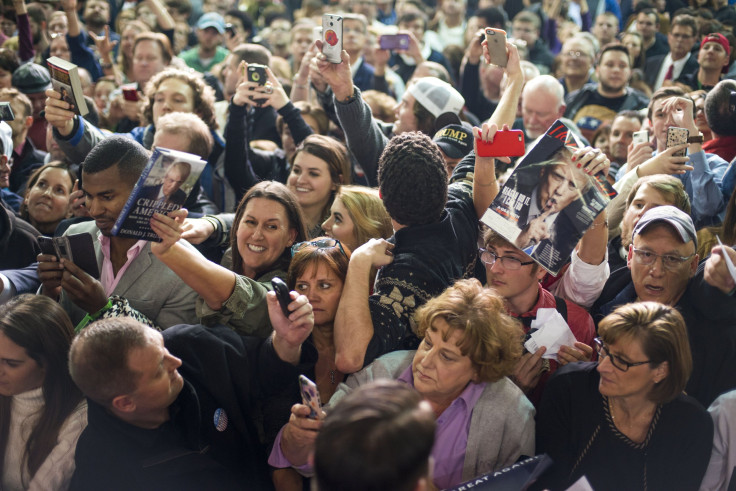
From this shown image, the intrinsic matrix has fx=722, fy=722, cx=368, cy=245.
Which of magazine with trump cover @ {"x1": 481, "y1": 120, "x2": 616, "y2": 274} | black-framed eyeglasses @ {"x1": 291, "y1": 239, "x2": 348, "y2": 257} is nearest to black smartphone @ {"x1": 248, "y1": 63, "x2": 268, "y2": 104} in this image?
black-framed eyeglasses @ {"x1": 291, "y1": 239, "x2": 348, "y2": 257}

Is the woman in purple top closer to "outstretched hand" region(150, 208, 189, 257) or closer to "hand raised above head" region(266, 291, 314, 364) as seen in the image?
"hand raised above head" region(266, 291, 314, 364)

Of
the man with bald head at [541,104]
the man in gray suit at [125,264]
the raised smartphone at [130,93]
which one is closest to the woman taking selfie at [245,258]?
the man in gray suit at [125,264]

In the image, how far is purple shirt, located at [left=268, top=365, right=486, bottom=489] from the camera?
7.59ft

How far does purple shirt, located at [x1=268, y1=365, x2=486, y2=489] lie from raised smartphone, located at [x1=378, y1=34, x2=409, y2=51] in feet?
13.8

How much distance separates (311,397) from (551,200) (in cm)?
110

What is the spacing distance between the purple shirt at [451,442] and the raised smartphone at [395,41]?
4194 millimetres

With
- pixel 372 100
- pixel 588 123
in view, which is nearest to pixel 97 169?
pixel 372 100

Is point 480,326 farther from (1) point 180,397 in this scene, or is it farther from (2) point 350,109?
(2) point 350,109

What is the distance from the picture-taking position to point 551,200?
8.30 ft

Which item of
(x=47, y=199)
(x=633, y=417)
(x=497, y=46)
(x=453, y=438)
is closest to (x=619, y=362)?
(x=633, y=417)

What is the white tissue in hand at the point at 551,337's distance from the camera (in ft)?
8.41

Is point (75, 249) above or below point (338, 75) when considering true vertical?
below

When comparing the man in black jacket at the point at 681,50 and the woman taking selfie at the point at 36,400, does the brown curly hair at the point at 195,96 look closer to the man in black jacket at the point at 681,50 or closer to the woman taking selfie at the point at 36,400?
the woman taking selfie at the point at 36,400

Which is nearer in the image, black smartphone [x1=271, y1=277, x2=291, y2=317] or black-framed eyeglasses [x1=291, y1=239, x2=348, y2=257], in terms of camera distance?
black smartphone [x1=271, y1=277, x2=291, y2=317]
